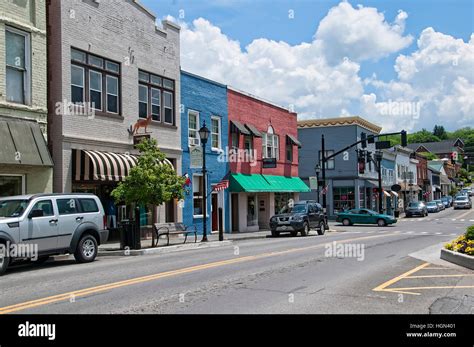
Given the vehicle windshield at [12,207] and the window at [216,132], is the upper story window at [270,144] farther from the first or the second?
the vehicle windshield at [12,207]

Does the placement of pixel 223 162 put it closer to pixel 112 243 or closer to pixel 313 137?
Result: pixel 112 243

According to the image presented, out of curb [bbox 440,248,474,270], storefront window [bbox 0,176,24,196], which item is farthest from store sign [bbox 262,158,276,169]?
curb [bbox 440,248,474,270]

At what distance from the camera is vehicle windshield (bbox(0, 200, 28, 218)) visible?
13.1m

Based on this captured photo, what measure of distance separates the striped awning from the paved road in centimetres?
463

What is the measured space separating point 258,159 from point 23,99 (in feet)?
57.9

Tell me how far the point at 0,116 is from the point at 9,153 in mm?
1335

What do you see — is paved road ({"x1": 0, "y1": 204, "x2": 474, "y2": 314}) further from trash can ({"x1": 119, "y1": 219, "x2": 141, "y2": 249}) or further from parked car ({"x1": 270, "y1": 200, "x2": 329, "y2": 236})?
parked car ({"x1": 270, "y1": 200, "x2": 329, "y2": 236})

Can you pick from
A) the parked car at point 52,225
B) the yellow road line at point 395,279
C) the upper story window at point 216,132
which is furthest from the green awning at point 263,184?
the yellow road line at point 395,279

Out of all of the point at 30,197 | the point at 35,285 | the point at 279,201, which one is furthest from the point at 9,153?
the point at 279,201

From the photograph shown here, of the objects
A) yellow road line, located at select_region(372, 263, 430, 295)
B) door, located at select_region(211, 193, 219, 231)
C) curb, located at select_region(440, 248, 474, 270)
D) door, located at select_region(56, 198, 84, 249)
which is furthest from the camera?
door, located at select_region(211, 193, 219, 231)

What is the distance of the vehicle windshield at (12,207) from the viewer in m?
13.1

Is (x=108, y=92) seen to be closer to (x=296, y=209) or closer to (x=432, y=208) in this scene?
(x=296, y=209)

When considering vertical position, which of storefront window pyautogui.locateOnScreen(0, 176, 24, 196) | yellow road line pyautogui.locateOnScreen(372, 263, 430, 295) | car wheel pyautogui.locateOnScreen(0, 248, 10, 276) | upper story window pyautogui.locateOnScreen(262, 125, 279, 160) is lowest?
yellow road line pyautogui.locateOnScreen(372, 263, 430, 295)

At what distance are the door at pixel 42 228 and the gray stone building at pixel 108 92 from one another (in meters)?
5.57
